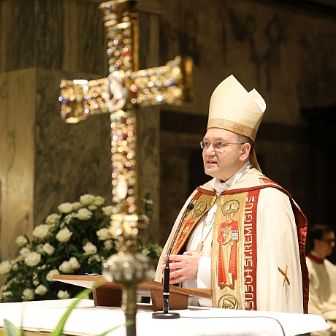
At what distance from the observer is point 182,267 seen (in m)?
4.79

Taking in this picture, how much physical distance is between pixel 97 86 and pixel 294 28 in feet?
31.3

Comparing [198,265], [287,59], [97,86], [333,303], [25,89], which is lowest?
[333,303]

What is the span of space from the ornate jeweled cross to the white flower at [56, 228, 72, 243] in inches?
158

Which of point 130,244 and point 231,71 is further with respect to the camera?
point 231,71

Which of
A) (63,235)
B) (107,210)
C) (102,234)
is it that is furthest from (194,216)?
(107,210)

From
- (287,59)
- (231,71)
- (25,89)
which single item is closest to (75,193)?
(25,89)

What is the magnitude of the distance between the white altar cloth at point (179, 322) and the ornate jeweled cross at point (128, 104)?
34.2 inches

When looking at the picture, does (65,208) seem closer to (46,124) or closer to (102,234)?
(102,234)

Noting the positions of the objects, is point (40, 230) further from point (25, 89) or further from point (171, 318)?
point (171, 318)

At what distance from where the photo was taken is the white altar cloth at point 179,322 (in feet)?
11.4

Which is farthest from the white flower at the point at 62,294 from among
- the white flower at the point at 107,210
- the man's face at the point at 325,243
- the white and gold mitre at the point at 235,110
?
the man's face at the point at 325,243

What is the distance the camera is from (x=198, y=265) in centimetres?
489

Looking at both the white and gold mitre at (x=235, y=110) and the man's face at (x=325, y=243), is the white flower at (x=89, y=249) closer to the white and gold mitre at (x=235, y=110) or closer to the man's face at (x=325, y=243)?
the white and gold mitre at (x=235, y=110)

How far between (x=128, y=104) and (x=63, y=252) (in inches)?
168
